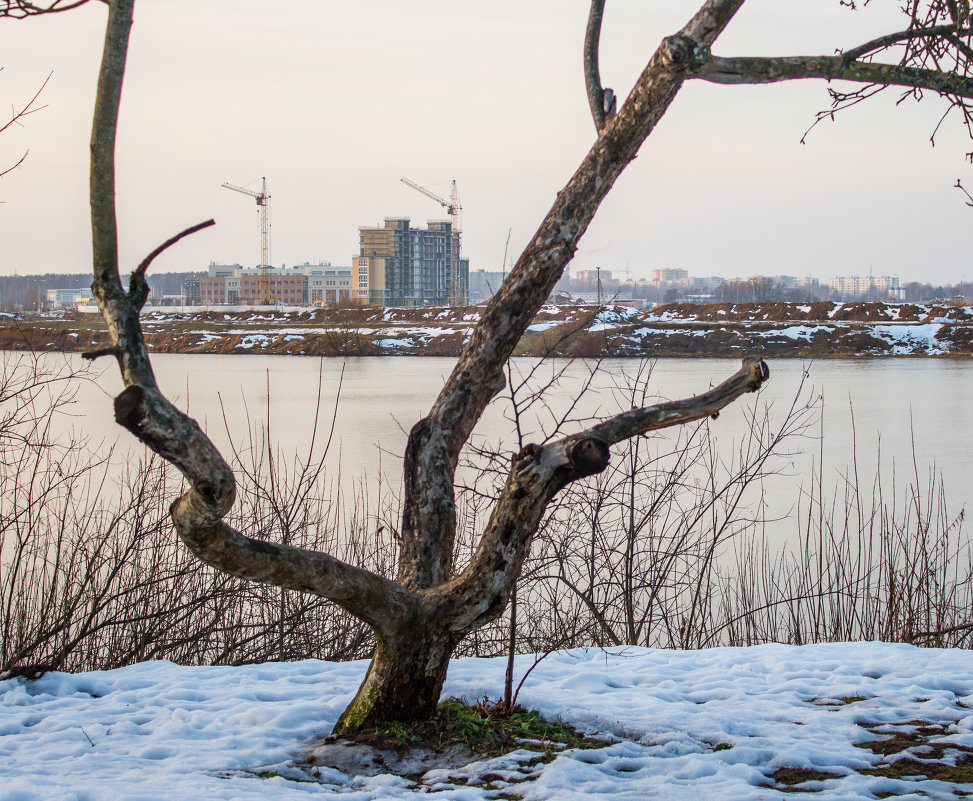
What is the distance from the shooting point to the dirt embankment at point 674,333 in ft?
91.9

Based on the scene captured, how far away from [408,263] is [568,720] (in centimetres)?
10994

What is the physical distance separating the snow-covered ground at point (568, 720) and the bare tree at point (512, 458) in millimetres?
437

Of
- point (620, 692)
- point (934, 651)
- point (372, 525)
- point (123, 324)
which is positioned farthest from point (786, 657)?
point (372, 525)

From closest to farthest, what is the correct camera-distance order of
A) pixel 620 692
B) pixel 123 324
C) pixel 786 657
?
pixel 123 324
pixel 620 692
pixel 786 657

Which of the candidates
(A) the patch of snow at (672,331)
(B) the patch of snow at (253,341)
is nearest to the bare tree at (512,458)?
(A) the patch of snow at (672,331)

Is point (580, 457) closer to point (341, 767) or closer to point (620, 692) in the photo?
point (341, 767)

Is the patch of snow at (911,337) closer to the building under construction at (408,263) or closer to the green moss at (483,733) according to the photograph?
the green moss at (483,733)

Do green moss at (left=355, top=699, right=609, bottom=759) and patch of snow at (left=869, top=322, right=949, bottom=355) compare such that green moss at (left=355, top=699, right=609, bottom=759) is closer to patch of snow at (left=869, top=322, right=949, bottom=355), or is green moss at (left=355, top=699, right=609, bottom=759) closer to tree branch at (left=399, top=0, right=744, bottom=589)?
tree branch at (left=399, top=0, right=744, bottom=589)

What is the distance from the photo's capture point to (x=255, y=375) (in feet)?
74.6

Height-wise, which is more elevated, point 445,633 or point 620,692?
point 445,633

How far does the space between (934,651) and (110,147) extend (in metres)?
4.31

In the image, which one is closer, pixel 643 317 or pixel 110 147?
pixel 110 147

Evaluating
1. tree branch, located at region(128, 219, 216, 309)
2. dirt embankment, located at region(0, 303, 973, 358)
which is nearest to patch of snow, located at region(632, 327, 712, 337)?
dirt embankment, located at region(0, 303, 973, 358)

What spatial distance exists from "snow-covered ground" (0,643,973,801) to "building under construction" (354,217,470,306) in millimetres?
101651
